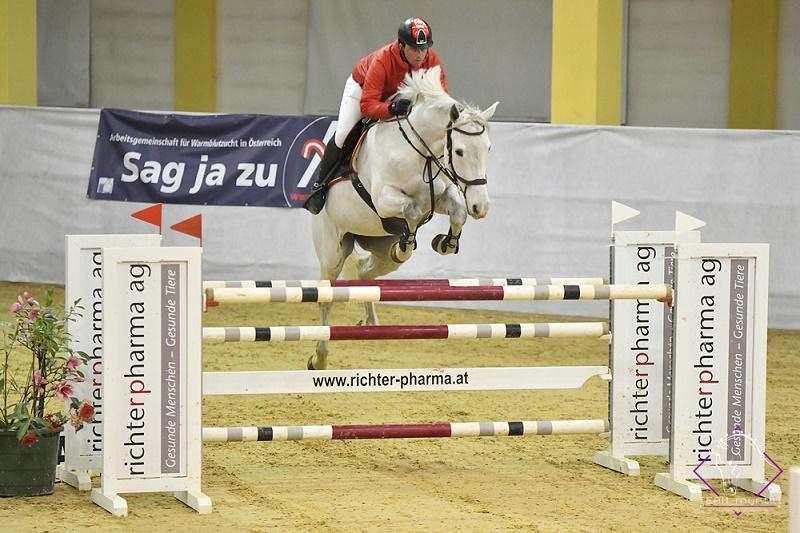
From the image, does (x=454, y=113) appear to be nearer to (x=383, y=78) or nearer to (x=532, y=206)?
(x=383, y=78)

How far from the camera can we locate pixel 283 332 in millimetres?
4836

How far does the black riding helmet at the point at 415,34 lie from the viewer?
6.03m

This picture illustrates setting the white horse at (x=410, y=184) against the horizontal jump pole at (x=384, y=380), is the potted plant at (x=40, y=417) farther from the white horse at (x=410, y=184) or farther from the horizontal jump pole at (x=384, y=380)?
the white horse at (x=410, y=184)

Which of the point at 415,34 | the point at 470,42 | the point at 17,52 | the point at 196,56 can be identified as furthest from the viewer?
the point at 196,56

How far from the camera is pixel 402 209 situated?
610cm

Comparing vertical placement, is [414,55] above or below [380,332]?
above

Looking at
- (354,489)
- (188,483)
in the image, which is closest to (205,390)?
(188,483)

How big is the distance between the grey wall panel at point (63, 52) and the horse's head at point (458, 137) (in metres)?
11.0

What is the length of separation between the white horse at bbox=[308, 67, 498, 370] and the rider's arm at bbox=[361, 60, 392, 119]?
9 centimetres

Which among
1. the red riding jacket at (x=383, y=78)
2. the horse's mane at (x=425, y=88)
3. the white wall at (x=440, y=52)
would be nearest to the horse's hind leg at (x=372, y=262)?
the red riding jacket at (x=383, y=78)

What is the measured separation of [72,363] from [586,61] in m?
7.01

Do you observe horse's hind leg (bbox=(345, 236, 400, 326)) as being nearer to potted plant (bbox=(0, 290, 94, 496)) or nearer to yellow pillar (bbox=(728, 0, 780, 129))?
potted plant (bbox=(0, 290, 94, 496))

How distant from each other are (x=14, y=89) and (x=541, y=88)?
6.01 m

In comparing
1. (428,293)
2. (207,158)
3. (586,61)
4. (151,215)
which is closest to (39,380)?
(151,215)
